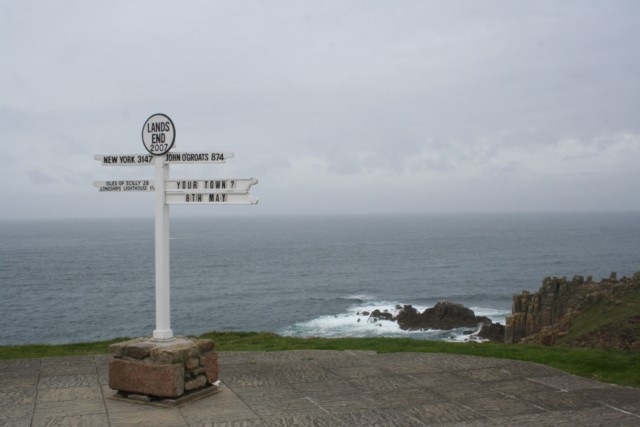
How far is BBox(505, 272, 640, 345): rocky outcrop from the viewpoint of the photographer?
93.1ft

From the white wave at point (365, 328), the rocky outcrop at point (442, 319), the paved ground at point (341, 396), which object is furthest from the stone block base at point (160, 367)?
the rocky outcrop at point (442, 319)

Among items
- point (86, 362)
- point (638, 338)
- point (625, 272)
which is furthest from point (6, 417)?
point (625, 272)

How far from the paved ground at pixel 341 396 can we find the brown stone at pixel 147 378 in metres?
0.21

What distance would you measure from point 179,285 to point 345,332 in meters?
25.7

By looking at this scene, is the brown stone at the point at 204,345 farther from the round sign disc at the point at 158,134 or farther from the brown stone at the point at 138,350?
the round sign disc at the point at 158,134

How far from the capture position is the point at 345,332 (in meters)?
39.1

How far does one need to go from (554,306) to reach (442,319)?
754 cm

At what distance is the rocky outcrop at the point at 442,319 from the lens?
40.7 metres

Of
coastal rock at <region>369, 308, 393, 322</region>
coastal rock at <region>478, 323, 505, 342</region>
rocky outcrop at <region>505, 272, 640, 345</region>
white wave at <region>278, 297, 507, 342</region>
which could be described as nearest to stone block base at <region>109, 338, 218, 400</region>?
rocky outcrop at <region>505, 272, 640, 345</region>

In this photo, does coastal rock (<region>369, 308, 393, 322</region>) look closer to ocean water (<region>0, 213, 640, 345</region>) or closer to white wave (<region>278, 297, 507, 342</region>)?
white wave (<region>278, 297, 507, 342</region>)

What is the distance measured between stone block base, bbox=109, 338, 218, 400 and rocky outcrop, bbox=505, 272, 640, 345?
19537 mm

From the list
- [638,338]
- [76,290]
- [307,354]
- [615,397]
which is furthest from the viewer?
[76,290]

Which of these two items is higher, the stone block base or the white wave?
the stone block base

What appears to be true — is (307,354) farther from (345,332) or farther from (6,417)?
(345,332)
